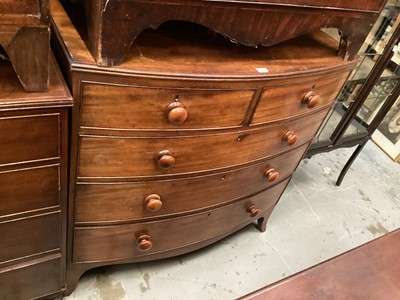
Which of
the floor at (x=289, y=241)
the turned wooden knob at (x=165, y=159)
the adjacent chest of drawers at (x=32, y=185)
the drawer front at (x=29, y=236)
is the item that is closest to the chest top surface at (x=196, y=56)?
the adjacent chest of drawers at (x=32, y=185)

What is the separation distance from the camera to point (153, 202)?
1020 millimetres

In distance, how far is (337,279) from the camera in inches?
29.9

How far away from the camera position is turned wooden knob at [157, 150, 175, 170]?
0.92 metres

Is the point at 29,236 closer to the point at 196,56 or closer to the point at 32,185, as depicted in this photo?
the point at 32,185

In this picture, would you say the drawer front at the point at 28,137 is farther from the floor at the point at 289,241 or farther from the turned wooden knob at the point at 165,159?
the floor at the point at 289,241

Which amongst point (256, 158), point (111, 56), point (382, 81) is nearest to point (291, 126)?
point (256, 158)

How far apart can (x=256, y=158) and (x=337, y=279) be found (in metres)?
0.50

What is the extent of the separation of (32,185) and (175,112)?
0.39m

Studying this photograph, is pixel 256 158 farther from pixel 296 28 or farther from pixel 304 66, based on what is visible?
pixel 296 28

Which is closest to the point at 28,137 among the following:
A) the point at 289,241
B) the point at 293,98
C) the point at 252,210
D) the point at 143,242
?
the point at 143,242

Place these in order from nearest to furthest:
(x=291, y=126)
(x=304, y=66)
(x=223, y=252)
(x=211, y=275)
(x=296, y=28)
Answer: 1. (x=296, y=28)
2. (x=304, y=66)
3. (x=291, y=126)
4. (x=211, y=275)
5. (x=223, y=252)

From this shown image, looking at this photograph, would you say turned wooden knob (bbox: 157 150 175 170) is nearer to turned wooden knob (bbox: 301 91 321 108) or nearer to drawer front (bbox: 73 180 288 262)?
drawer front (bbox: 73 180 288 262)

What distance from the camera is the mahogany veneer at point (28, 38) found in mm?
597

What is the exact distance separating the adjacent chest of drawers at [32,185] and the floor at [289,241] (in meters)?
0.34
